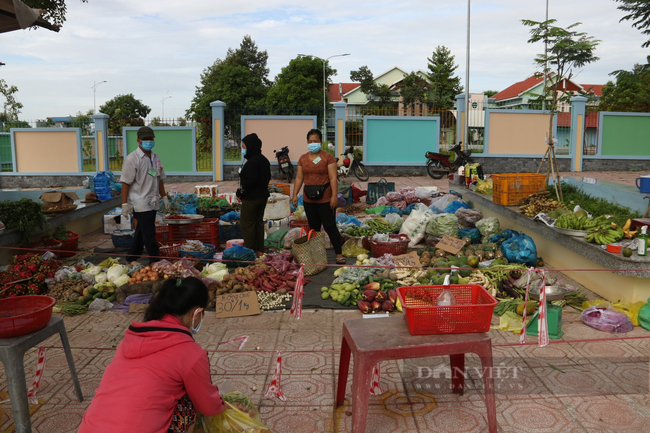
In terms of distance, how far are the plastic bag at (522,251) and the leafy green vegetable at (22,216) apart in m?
6.49

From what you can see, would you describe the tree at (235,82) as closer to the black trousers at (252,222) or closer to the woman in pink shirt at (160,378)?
the black trousers at (252,222)

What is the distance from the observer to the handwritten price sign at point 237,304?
17.7 feet

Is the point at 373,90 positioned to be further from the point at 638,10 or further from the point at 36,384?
the point at 36,384

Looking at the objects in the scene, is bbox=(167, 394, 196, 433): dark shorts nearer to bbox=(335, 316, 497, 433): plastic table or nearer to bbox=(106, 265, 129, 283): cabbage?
bbox=(335, 316, 497, 433): plastic table

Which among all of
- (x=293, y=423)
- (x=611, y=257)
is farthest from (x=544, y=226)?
(x=293, y=423)

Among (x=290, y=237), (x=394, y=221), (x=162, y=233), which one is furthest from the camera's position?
(x=394, y=221)

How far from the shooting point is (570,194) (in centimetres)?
856

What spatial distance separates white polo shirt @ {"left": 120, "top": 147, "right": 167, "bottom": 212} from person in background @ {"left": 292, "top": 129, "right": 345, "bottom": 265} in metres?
1.93

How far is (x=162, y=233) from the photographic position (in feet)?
27.0

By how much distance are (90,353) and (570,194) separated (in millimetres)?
7568

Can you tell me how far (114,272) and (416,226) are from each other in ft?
15.1

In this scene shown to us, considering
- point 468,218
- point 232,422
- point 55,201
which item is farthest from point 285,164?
point 232,422

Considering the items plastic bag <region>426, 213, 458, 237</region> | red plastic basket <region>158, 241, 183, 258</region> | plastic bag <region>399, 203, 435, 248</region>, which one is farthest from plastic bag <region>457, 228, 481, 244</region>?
red plastic basket <region>158, 241, 183, 258</region>

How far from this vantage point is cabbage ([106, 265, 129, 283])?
608 cm
